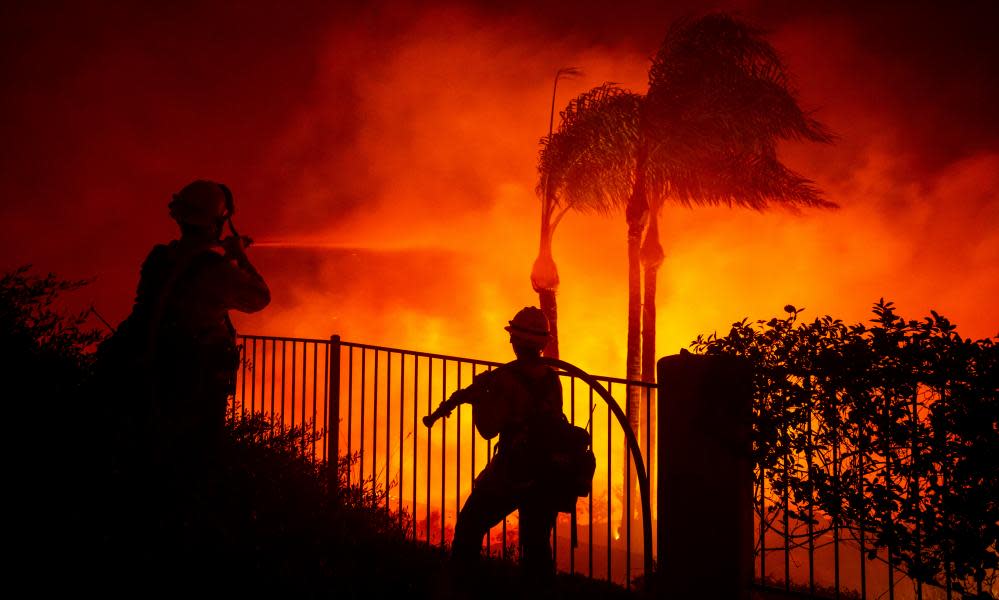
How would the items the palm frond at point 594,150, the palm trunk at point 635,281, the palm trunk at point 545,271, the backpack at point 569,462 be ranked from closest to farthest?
the backpack at point 569,462
the palm frond at point 594,150
the palm trunk at point 635,281
the palm trunk at point 545,271

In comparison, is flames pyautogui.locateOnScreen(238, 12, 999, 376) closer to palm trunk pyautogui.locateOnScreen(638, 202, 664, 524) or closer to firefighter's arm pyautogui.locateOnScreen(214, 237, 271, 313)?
palm trunk pyautogui.locateOnScreen(638, 202, 664, 524)

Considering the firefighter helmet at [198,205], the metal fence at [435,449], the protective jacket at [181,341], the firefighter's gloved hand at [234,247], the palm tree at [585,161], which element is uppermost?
the palm tree at [585,161]

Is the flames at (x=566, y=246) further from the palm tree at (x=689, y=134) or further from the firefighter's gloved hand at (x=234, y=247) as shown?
the firefighter's gloved hand at (x=234, y=247)

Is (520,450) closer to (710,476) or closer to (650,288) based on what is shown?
(710,476)

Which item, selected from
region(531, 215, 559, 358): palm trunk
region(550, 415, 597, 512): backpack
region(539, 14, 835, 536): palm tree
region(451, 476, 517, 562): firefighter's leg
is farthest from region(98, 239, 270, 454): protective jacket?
region(531, 215, 559, 358): palm trunk

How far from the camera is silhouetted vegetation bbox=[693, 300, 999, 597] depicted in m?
3.44

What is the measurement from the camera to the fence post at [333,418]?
5.56 meters

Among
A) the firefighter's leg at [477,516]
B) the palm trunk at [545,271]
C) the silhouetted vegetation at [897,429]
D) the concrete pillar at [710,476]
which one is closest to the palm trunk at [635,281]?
the palm trunk at [545,271]

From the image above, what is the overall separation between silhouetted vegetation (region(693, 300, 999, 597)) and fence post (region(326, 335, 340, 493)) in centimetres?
349

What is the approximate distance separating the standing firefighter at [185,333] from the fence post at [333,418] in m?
1.54

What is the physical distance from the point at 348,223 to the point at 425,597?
94.5 feet

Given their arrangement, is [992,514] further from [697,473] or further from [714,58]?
[714,58]

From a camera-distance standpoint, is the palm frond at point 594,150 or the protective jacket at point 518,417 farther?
the palm frond at point 594,150

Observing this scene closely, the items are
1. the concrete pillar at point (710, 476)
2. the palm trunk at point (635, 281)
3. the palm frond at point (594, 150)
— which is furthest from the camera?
the palm trunk at point (635, 281)
